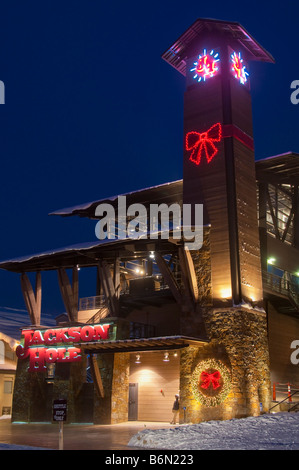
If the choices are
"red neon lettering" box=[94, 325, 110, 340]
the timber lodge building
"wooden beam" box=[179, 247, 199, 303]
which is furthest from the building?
"wooden beam" box=[179, 247, 199, 303]

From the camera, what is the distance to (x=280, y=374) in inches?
1023

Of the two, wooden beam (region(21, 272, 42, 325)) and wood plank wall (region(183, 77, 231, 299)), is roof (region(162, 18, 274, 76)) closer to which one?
wood plank wall (region(183, 77, 231, 299))

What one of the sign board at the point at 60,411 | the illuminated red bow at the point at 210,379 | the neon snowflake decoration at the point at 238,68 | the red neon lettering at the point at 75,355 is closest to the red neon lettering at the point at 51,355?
the red neon lettering at the point at 75,355

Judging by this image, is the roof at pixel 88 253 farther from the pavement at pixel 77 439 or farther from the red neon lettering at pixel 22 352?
the pavement at pixel 77 439

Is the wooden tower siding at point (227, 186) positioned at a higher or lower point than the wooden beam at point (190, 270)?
higher

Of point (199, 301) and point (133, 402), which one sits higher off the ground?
point (199, 301)

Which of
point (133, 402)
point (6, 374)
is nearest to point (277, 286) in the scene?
point (133, 402)

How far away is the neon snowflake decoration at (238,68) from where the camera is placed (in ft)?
86.5

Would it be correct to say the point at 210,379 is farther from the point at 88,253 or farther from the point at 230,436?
the point at 88,253

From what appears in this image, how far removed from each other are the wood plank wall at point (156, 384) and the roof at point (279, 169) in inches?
451

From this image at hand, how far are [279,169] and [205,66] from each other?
7193 mm

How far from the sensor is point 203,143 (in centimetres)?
2522
